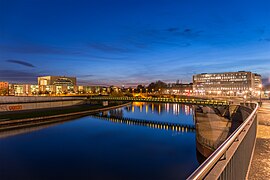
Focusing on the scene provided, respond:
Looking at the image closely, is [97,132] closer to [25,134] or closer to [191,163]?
[25,134]

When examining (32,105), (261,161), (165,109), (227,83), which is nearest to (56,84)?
(165,109)

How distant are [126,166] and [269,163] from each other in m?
18.3

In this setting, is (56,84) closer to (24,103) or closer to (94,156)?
(24,103)

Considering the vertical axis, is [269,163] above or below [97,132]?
above

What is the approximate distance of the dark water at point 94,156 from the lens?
21000 millimetres

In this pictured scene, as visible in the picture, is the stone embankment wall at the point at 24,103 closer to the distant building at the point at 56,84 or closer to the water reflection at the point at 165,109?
the water reflection at the point at 165,109

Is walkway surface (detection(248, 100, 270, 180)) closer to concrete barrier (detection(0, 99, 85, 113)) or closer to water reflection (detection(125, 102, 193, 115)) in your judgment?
concrete barrier (detection(0, 99, 85, 113))

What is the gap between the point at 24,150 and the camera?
28.6m

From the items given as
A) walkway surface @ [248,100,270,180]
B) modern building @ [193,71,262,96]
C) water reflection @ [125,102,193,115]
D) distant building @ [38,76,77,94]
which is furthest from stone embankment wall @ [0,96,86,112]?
modern building @ [193,71,262,96]

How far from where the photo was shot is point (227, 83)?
183 meters

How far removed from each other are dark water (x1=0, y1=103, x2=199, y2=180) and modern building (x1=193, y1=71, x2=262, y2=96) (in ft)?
497

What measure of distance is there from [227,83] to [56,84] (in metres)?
148

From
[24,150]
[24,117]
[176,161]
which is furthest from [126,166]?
[24,117]

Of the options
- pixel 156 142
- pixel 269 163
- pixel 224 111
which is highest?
pixel 269 163
